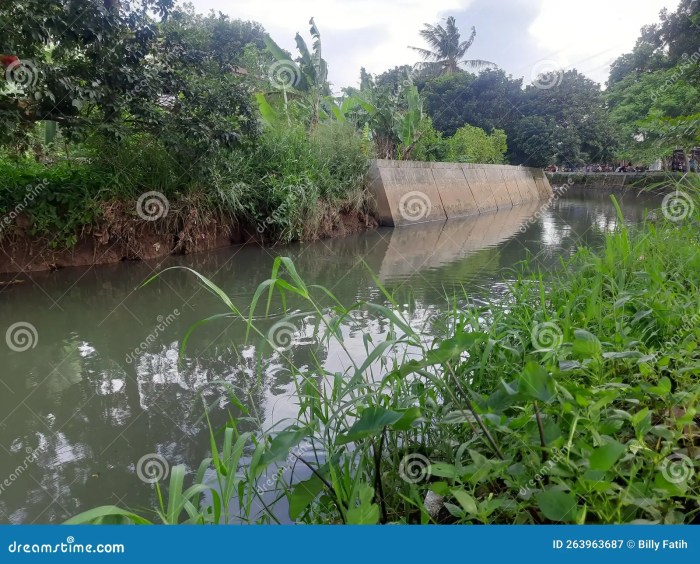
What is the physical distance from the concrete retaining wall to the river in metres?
3.76

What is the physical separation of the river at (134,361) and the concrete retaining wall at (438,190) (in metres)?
3.76

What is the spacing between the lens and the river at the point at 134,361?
2111mm

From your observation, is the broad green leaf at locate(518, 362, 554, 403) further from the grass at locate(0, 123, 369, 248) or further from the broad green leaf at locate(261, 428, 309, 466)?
the grass at locate(0, 123, 369, 248)

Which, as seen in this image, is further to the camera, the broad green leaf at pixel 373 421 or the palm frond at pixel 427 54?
the palm frond at pixel 427 54

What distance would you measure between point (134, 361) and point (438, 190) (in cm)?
1058

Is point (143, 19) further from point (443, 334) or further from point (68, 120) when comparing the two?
point (443, 334)

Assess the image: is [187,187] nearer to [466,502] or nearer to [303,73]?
[303,73]

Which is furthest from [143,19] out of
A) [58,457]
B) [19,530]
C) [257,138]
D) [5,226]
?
[19,530]

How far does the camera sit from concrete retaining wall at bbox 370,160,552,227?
10992 mm

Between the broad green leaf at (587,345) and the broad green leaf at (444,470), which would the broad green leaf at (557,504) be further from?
the broad green leaf at (587,345)

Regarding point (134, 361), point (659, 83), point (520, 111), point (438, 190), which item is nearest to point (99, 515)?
point (134, 361)

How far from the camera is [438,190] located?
13.0 metres

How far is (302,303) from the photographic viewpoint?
467cm

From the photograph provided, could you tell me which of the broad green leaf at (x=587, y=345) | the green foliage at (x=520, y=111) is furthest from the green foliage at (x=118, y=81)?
the green foliage at (x=520, y=111)
